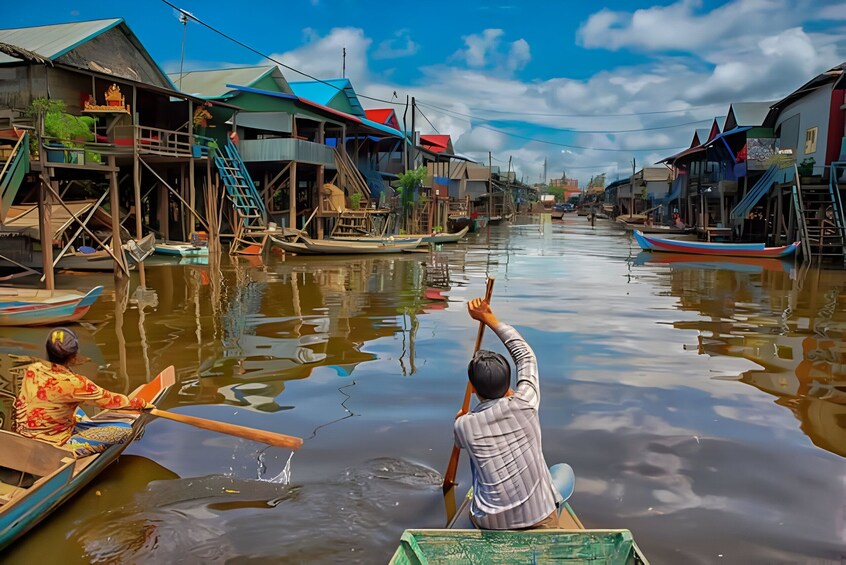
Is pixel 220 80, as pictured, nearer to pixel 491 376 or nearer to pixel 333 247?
pixel 333 247

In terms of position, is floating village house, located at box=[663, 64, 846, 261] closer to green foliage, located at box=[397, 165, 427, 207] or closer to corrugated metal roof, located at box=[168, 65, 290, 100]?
green foliage, located at box=[397, 165, 427, 207]

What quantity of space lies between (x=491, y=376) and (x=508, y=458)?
0.47 metres

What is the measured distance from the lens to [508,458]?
3.64m

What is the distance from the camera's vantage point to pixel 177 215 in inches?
1161

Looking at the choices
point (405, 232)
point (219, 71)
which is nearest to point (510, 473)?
point (219, 71)

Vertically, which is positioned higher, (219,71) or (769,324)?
(219,71)

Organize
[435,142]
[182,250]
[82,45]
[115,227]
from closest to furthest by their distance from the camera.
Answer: [115,227] < [182,250] < [82,45] < [435,142]

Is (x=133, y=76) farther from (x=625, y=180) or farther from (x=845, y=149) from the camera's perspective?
(x=625, y=180)

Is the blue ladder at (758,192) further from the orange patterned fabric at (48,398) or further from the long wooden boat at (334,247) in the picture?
the orange patterned fabric at (48,398)

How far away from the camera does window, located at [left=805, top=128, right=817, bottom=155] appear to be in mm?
26398

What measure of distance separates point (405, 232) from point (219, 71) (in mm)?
12664

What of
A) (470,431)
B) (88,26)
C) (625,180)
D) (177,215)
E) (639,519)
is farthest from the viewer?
(625,180)

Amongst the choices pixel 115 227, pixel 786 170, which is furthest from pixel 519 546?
pixel 786 170

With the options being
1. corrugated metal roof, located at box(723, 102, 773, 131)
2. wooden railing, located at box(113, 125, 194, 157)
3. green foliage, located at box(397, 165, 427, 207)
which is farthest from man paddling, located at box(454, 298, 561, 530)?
corrugated metal roof, located at box(723, 102, 773, 131)
